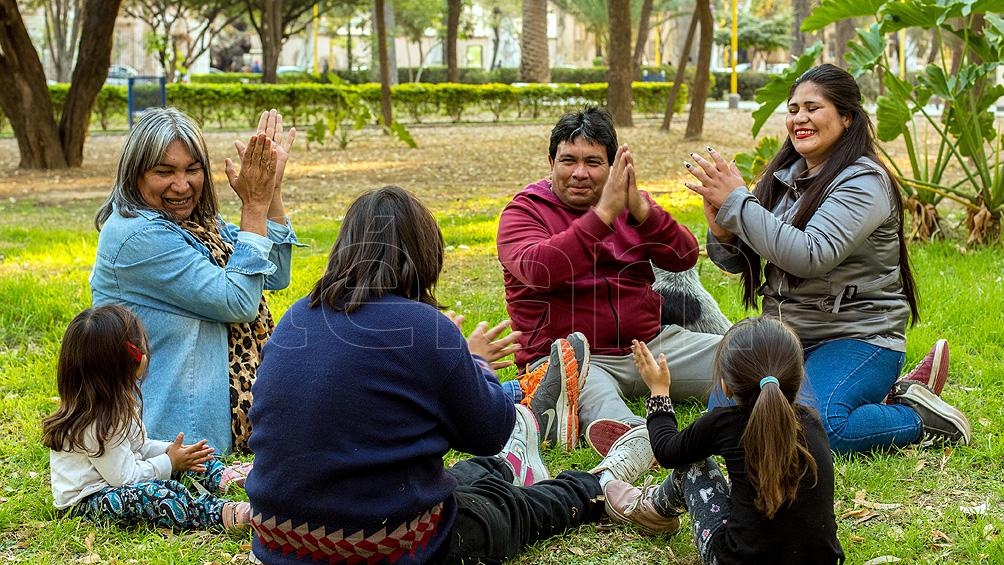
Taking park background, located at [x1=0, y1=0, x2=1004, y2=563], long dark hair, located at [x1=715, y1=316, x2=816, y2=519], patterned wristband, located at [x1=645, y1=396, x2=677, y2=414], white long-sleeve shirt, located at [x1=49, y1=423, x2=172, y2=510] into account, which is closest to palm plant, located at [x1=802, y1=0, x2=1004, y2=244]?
park background, located at [x1=0, y1=0, x2=1004, y2=563]

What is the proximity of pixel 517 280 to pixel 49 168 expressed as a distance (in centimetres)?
1085

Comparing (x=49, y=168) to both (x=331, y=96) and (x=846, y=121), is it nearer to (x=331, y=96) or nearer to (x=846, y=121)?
(x=331, y=96)

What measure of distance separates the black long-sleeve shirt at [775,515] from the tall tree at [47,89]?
11.9 metres

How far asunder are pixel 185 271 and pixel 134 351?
46 centimetres

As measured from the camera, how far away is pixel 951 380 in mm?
4750

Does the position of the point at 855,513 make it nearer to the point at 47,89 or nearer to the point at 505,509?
the point at 505,509

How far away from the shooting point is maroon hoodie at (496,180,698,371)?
166 inches

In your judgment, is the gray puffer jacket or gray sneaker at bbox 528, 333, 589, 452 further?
gray sneaker at bbox 528, 333, 589, 452

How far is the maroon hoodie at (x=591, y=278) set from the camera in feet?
13.8

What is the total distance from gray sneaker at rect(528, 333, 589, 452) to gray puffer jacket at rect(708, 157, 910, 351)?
2.39ft

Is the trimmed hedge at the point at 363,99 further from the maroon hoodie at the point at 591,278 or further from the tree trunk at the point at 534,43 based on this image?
the maroon hoodie at the point at 591,278

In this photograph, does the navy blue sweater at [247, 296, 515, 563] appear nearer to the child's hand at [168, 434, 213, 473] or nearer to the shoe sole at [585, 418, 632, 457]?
the child's hand at [168, 434, 213, 473]

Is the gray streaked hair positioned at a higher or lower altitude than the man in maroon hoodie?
higher

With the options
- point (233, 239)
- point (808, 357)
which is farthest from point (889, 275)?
point (233, 239)
